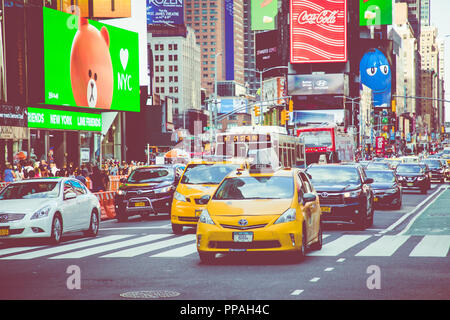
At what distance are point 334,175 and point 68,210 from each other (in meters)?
7.34

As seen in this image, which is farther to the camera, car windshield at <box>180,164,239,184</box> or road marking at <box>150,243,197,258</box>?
car windshield at <box>180,164,239,184</box>

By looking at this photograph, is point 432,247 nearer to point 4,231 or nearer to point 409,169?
point 4,231

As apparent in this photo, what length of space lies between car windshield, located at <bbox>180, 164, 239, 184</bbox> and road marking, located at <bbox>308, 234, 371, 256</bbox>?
168 inches

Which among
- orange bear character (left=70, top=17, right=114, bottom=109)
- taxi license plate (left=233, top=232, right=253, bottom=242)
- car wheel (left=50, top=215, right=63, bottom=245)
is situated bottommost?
car wheel (left=50, top=215, right=63, bottom=245)

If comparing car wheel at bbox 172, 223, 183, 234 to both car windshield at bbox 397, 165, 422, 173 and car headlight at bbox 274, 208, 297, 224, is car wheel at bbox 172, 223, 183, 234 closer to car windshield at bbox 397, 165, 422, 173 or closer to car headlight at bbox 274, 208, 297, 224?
car headlight at bbox 274, 208, 297, 224

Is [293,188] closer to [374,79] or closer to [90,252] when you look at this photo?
[90,252]

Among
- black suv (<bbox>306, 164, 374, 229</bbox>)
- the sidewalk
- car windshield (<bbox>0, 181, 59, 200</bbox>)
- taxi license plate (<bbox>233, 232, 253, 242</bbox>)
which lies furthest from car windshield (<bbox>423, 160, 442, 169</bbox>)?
taxi license plate (<bbox>233, 232, 253, 242</bbox>)

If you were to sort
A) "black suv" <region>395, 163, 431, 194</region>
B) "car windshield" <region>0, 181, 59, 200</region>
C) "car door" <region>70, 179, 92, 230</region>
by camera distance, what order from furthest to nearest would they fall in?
1. "black suv" <region>395, 163, 431, 194</region>
2. "car door" <region>70, 179, 92, 230</region>
3. "car windshield" <region>0, 181, 59, 200</region>

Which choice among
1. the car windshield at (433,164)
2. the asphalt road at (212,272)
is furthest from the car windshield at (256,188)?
the car windshield at (433,164)

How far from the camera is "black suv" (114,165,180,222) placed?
→ 2448 cm
